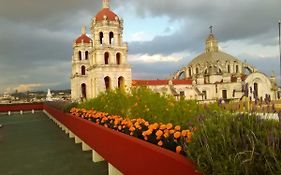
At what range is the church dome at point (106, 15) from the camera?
5457 cm

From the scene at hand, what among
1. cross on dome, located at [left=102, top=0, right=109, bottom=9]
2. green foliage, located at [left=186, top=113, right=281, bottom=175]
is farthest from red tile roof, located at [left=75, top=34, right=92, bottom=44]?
green foliage, located at [left=186, top=113, right=281, bottom=175]

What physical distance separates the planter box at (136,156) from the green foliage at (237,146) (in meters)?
0.30

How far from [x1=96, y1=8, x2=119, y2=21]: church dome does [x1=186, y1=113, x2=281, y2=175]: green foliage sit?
5214 cm

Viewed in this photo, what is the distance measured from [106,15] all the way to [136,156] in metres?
51.2

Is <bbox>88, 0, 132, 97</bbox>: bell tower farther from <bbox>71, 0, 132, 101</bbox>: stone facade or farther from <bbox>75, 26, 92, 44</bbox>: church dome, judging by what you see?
<bbox>75, 26, 92, 44</bbox>: church dome

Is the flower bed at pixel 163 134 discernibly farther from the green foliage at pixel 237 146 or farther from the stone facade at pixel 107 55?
the stone facade at pixel 107 55

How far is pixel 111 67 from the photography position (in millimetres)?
54469

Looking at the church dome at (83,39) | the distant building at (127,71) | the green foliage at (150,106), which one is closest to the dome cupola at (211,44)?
the distant building at (127,71)

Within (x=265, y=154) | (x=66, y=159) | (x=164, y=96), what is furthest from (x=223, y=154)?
(x=66, y=159)

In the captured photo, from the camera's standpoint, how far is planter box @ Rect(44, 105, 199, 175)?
13.8 feet

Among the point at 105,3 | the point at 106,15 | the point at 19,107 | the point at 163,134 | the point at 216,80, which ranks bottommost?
the point at 19,107

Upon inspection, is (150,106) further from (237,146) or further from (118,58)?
(118,58)

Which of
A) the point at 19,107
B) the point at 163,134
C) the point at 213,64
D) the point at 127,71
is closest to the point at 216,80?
the point at 213,64

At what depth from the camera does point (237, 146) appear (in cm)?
356
